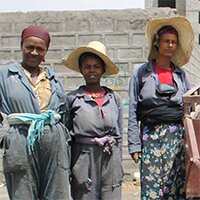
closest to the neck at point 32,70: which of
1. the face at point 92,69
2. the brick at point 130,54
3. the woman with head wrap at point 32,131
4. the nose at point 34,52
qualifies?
the woman with head wrap at point 32,131

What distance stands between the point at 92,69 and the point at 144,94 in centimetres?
46

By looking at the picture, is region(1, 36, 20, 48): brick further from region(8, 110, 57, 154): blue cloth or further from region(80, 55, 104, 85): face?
region(8, 110, 57, 154): blue cloth

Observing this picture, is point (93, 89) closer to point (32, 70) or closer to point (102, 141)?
point (102, 141)

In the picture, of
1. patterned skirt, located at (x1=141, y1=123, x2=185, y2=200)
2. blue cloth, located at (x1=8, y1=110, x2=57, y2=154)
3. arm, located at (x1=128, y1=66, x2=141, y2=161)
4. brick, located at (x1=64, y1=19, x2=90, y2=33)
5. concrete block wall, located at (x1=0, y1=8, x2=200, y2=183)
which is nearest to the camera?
blue cloth, located at (x1=8, y1=110, x2=57, y2=154)

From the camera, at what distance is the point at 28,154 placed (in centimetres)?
303

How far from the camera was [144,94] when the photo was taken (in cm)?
347

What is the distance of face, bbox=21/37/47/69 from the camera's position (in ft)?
10.4

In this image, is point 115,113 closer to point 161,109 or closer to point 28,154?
point 161,109

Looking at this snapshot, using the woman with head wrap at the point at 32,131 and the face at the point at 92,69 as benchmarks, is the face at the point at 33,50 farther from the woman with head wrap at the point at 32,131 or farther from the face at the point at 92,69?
the face at the point at 92,69

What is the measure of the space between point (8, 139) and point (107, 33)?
12.2 ft

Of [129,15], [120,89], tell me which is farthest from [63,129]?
[129,15]

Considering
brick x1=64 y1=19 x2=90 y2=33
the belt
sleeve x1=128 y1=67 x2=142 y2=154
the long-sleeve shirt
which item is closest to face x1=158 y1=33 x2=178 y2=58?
sleeve x1=128 y1=67 x2=142 y2=154

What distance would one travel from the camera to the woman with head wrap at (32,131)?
9.91 feet

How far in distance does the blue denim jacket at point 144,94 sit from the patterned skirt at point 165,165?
0.15m
